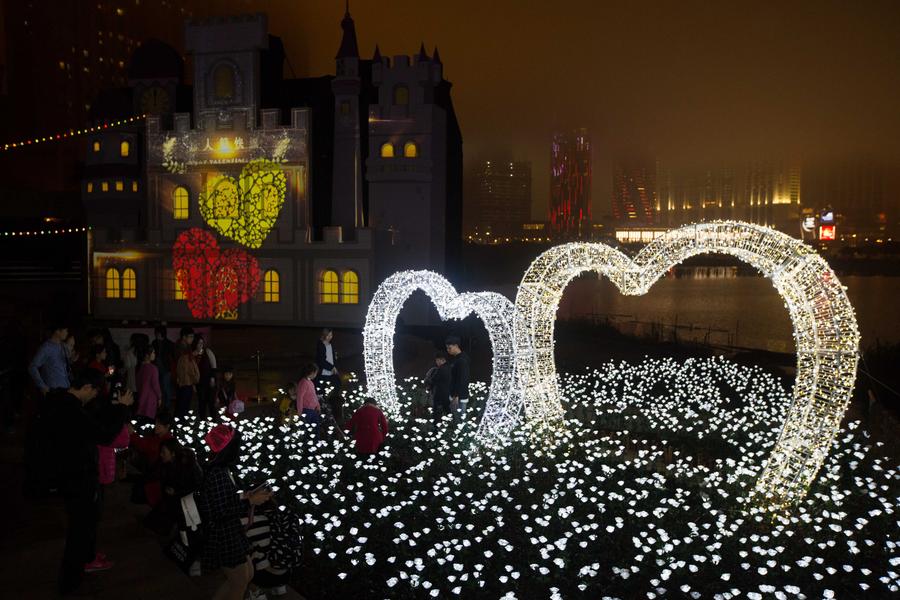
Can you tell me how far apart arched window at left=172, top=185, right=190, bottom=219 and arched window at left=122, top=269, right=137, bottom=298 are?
9.18ft

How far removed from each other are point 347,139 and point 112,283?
10.5 metres

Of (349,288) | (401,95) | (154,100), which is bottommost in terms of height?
(349,288)

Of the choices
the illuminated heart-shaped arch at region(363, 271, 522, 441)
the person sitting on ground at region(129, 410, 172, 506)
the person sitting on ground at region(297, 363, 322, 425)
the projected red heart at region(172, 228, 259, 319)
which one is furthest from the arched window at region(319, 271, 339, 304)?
the person sitting on ground at region(129, 410, 172, 506)

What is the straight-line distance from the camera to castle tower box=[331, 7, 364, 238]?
25.7 m

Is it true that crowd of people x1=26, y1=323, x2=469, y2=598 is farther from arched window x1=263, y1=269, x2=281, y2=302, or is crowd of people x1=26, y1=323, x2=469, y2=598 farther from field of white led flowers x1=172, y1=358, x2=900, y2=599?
arched window x1=263, y1=269, x2=281, y2=302

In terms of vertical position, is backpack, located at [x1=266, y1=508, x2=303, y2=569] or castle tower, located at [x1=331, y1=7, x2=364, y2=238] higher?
castle tower, located at [x1=331, y1=7, x2=364, y2=238]

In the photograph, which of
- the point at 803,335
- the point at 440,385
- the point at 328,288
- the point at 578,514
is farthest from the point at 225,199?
the point at 803,335

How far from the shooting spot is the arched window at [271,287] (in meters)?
25.5

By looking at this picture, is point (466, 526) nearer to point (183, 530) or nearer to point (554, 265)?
point (183, 530)

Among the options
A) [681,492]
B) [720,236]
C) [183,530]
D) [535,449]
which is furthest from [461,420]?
[183,530]

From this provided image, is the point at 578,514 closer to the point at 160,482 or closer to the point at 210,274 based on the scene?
the point at 160,482

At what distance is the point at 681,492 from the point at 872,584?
2221 mm

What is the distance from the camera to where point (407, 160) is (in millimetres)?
25562

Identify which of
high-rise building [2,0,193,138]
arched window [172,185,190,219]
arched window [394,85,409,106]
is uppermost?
high-rise building [2,0,193,138]
